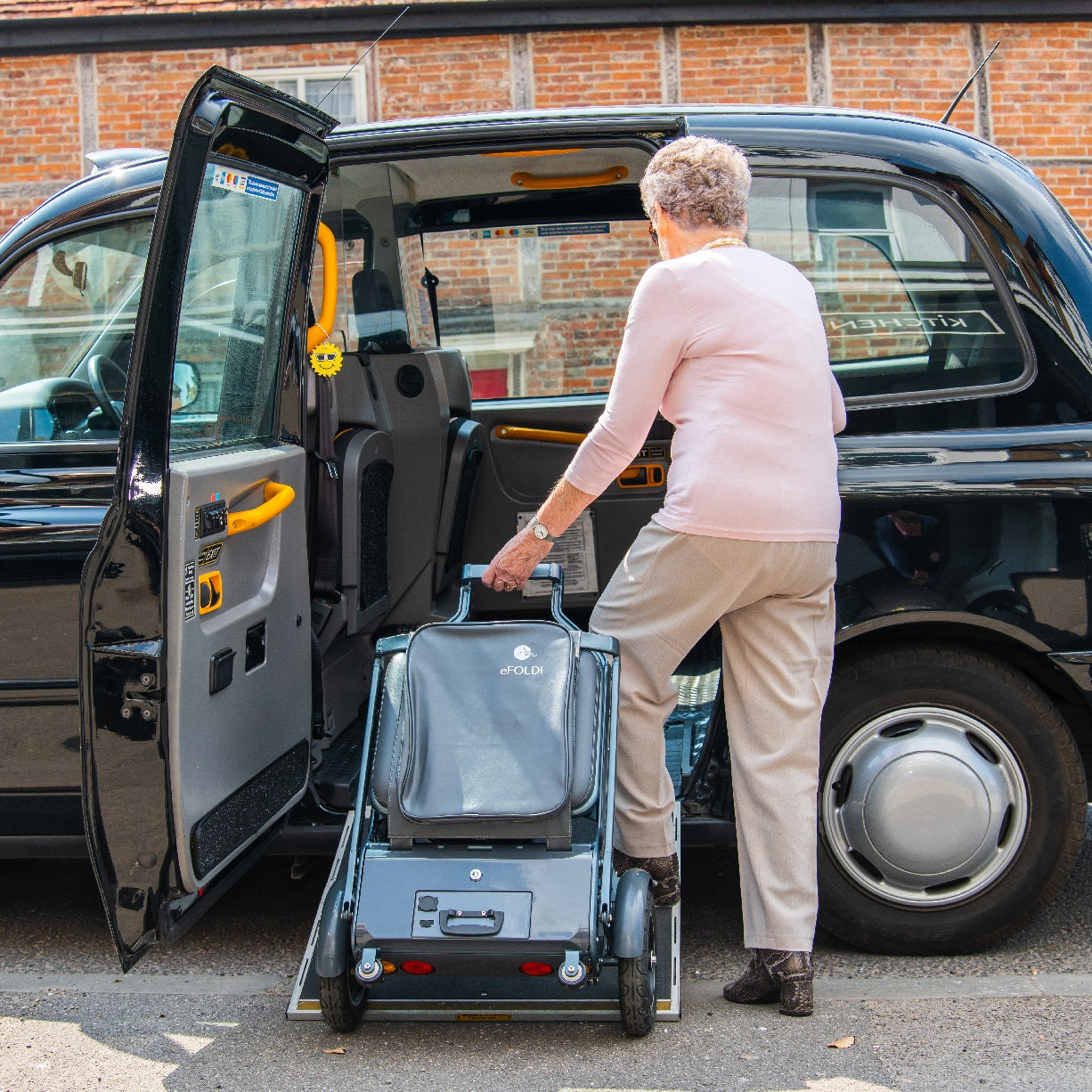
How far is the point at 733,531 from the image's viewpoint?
9.12ft

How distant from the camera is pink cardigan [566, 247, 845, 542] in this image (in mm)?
2777

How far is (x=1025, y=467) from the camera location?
9.96 feet

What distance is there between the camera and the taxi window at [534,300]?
14.8 feet

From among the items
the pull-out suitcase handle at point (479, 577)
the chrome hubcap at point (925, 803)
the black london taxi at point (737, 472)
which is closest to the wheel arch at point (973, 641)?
the black london taxi at point (737, 472)

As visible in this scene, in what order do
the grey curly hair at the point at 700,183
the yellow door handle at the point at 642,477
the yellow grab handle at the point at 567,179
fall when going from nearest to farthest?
the grey curly hair at the point at 700,183 < the yellow grab handle at the point at 567,179 < the yellow door handle at the point at 642,477

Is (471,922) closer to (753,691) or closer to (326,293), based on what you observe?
(753,691)

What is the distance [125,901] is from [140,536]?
733mm

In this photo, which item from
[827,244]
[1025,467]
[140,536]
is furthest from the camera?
[827,244]

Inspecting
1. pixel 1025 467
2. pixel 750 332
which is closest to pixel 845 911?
pixel 1025 467

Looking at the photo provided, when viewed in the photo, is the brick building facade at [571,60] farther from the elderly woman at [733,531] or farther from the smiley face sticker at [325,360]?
the elderly woman at [733,531]

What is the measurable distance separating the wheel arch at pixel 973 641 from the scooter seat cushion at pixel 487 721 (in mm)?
719

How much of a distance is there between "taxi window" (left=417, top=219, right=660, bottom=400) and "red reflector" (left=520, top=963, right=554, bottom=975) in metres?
2.51

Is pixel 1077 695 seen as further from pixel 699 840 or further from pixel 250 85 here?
pixel 250 85

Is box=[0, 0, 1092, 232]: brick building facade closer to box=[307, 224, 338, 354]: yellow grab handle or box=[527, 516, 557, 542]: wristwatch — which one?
box=[307, 224, 338, 354]: yellow grab handle
